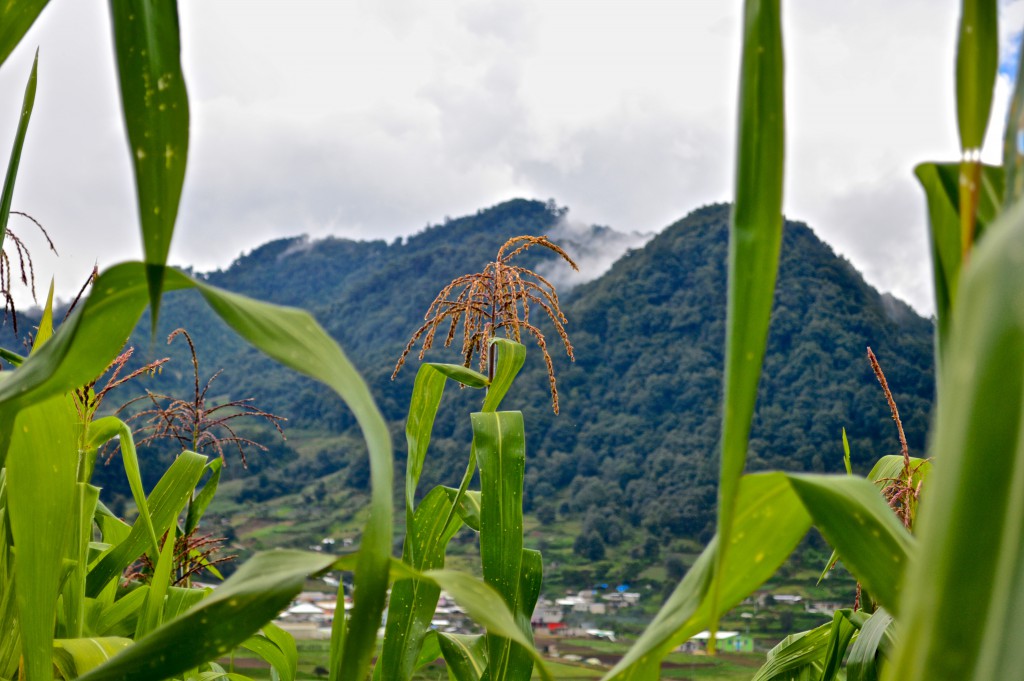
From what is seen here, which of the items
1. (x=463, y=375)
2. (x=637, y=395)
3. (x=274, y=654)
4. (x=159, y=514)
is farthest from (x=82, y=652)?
(x=637, y=395)

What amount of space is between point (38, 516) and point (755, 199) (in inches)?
18.7

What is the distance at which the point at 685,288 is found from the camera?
84.9 feet

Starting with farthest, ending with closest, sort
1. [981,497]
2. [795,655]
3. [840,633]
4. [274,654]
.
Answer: [274,654]
[795,655]
[840,633]
[981,497]

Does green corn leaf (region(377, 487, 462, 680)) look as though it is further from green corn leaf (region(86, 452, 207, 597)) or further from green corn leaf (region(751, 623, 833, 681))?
green corn leaf (region(751, 623, 833, 681))

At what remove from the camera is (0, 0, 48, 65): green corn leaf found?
380 mm

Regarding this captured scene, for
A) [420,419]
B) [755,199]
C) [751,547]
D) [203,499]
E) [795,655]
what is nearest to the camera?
[755,199]

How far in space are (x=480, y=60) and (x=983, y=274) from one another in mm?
45415

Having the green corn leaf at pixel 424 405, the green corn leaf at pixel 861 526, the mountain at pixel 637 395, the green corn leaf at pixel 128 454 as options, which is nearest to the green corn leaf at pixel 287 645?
the green corn leaf at pixel 128 454

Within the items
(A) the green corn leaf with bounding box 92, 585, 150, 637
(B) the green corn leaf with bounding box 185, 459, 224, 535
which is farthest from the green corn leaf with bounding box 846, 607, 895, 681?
(B) the green corn leaf with bounding box 185, 459, 224, 535

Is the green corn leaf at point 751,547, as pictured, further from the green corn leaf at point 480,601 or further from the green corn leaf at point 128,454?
the green corn leaf at point 128,454

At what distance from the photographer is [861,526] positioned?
323 mm

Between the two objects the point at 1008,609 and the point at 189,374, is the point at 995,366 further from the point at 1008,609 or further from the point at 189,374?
the point at 189,374

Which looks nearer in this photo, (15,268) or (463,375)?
(463,375)

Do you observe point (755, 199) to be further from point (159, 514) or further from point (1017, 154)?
point (159, 514)
